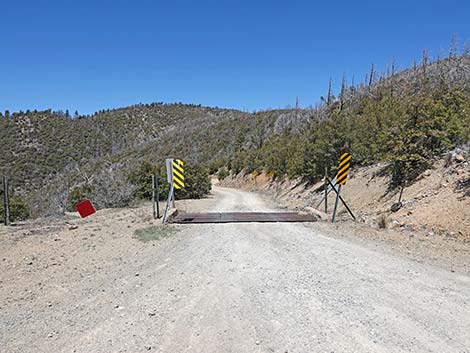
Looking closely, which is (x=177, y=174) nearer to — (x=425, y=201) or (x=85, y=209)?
(x=85, y=209)

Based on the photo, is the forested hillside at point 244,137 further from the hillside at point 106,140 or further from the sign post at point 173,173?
the sign post at point 173,173

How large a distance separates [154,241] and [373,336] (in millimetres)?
6481

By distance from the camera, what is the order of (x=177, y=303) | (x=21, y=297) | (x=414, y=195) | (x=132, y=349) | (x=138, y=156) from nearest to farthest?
(x=132, y=349) → (x=177, y=303) → (x=21, y=297) → (x=414, y=195) → (x=138, y=156)

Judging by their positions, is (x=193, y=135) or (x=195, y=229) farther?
(x=193, y=135)

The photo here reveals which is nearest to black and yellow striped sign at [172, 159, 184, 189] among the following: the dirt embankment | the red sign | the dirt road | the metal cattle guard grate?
the metal cattle guard grate

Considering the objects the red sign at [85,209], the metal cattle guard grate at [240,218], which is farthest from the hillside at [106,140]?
the metal cattle guard grate at [240,218]

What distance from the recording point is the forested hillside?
47.6ft

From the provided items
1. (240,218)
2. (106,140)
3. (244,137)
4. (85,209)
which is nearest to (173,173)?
(240,218)

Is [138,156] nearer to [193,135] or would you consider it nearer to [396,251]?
[193,135]

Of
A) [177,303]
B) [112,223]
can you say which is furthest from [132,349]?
[112,223]

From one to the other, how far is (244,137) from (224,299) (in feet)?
255

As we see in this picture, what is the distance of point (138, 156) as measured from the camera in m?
81.1

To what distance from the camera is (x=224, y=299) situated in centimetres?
527

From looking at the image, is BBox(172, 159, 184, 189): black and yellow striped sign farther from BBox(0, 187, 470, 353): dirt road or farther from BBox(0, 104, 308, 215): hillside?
BBox(0, 104, 308, 215): hillside
